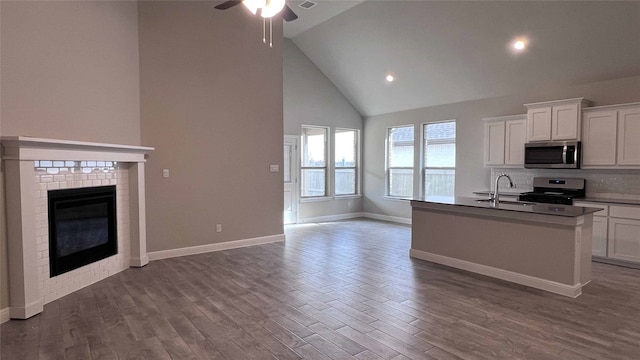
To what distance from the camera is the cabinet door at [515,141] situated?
6.00 meters

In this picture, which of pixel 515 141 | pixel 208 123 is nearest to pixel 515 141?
pixel 515 141

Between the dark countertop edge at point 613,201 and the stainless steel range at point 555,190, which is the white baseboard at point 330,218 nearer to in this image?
the stainless steel range at point 555,190

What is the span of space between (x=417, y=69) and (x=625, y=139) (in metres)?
3.45

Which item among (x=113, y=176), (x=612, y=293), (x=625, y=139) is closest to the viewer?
(x=612, y=293)

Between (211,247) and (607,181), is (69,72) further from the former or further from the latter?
(607,181)

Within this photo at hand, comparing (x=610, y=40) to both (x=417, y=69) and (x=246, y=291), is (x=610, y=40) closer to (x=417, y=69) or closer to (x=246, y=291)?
(x=417, y=69)

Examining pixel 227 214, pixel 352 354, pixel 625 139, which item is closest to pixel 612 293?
pixel 625 139

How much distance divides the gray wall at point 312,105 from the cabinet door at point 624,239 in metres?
5.43

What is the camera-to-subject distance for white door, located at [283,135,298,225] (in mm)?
8133

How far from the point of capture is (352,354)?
101 inches

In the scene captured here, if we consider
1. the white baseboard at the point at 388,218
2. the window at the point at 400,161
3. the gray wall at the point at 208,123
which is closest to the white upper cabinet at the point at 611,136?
the window at the point at 400,161

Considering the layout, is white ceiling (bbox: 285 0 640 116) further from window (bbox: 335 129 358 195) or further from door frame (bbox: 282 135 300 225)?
door frame (bbox: 282 135 300 225)

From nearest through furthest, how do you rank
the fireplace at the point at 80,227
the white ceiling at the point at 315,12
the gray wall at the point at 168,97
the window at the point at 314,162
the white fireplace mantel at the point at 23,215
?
the white fireplace mantel at the point at 23,215
the gray wall at the point at 168,97
the fireplace at the point at 80,227
the white ceiling at the point at 315,12
the window at the point at 314,162

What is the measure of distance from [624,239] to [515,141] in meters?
2.08
